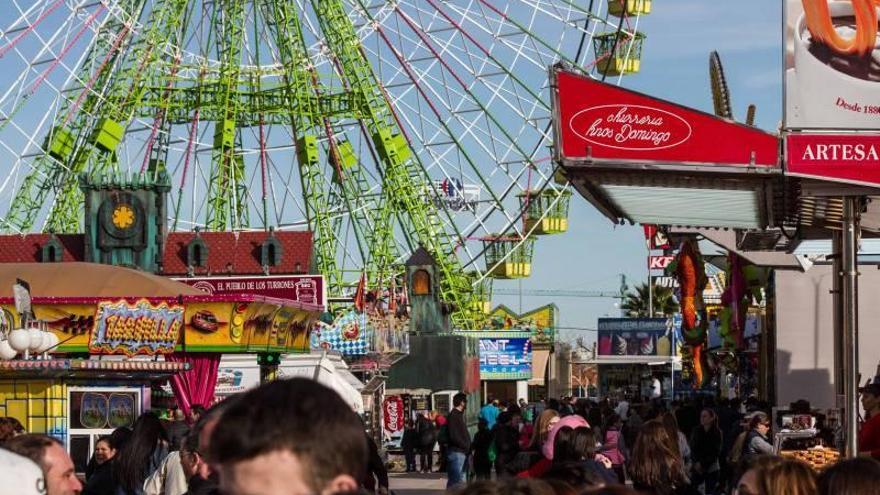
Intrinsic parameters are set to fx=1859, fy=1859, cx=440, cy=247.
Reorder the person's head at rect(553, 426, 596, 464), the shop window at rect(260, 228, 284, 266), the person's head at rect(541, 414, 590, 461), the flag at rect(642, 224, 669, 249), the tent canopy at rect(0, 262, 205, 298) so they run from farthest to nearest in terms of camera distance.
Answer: the shop window at rect(260, 228, 284, 266)
the tent canopy at rect(0, 262, 205, 298)
the flag at rect(642, 224, 669, 249)
the person's head at rect(541, 414, 590, 461)
the person's head at rect(553, 426, 596, 464)

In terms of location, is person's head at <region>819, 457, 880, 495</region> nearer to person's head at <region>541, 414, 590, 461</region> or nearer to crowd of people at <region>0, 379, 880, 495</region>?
crowd of people at <region>0, 379, 880, 495</region>

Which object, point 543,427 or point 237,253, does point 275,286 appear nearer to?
point 237,253

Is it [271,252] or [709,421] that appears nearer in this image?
[709,421]

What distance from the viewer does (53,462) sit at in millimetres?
5703

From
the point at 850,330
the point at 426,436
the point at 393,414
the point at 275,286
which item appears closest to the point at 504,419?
the point at 850,330

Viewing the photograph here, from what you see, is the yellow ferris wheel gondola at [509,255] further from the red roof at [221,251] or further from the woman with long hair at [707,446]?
the woman with long hair at [707,446]

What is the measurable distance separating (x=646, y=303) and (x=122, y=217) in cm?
7155

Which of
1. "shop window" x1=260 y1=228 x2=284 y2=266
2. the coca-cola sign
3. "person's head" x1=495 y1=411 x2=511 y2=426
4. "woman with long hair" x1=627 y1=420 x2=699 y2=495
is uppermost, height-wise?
"shop window" x1=260 y1=228 x2=284 y2=266

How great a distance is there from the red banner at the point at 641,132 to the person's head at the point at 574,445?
2.50m

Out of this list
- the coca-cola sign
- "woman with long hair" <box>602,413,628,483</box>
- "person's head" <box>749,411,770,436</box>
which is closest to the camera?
the coca-cola sign

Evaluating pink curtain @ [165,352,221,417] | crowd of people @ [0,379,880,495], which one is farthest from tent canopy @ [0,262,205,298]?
crowd of people @ [0,379,880,495]

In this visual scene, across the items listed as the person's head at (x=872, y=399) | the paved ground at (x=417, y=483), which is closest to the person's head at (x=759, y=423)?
the person's head at (x=872, y=399)

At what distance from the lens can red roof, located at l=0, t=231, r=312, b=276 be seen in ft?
165

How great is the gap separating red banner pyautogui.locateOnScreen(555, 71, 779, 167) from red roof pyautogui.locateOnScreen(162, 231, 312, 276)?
3856 cm
